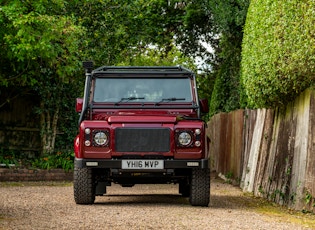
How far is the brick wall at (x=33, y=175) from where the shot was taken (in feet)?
72.1

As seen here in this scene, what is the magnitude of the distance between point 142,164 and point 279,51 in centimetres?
297

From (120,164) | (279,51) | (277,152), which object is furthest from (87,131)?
(277,152)

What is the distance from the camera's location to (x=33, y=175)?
882 inches

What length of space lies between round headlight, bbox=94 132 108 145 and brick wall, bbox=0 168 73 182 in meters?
9.29

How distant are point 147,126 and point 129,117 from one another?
0.37 m

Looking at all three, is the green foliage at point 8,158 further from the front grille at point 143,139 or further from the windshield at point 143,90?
the front grille at point 143,139

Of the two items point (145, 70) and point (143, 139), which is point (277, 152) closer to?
point (145, 70)

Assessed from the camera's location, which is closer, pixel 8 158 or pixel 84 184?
pixel 84 184

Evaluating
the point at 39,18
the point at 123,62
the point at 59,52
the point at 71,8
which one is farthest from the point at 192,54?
the point at 39,18

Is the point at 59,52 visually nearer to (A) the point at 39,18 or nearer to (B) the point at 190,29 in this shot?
(A) the point at 39,18

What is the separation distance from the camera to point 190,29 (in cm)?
3241

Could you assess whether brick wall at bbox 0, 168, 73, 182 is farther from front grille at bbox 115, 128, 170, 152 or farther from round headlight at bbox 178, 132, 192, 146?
round headlight at bbox 178, 132, 192, 146

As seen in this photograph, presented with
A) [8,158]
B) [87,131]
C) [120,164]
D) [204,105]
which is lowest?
[8,158]

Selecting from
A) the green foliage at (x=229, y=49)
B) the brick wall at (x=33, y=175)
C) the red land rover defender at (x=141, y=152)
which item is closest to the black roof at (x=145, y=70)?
the red land rover defender at (x=141, y=152)
